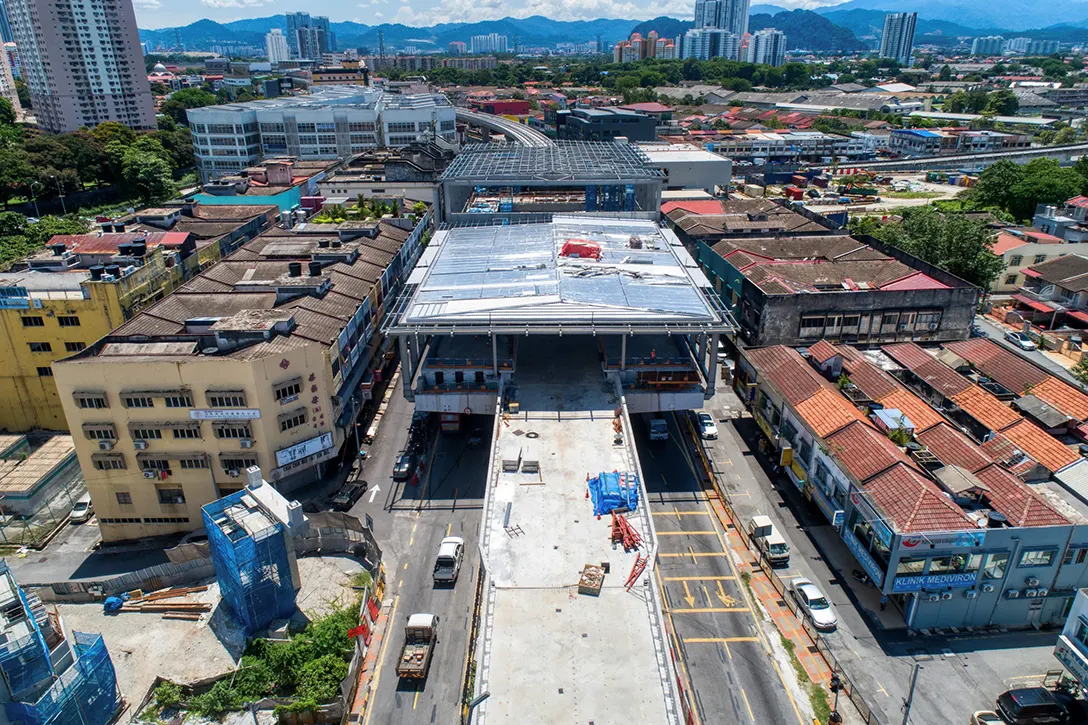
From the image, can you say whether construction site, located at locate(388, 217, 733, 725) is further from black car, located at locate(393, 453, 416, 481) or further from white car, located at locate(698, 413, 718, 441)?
black car, located at locate(393, 453, 416, 481)

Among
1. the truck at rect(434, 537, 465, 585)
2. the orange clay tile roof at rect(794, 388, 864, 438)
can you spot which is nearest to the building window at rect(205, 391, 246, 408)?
the truck at rect(434, 537, 465, 585)

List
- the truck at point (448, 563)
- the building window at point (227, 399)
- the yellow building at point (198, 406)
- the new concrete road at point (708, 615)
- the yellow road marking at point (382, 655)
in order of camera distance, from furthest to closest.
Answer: the building window at point (227, 399)
the yellow building at point (198, 406)
the truck at point (448, 563)
the yellow road marking at point (382, 655)
the new concrete road at point (708, 615)

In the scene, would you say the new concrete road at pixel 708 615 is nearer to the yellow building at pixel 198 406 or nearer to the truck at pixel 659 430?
the truck at pixel 659 430

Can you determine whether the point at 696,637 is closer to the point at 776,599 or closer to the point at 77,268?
the point at 776,599

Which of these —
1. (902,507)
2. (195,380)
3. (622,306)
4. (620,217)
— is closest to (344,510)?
(195,380)

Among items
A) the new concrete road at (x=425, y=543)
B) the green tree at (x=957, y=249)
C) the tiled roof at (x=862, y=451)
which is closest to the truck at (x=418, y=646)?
the new concrete road at (x=425, y=543)

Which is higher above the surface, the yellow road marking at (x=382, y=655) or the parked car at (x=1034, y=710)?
the parked car at (x=1034, y=710)

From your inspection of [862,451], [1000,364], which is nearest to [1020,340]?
[1000,364]
